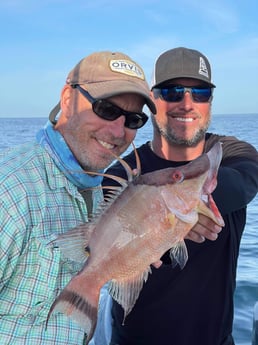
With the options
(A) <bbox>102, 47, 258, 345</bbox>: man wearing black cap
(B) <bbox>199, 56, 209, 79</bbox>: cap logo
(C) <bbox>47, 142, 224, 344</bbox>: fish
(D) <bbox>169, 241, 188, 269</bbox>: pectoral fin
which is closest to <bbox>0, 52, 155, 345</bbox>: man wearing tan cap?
(C) <bbox>47, 142, 224, 344</bbox>: fish

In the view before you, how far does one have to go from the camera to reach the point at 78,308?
207 centimetres

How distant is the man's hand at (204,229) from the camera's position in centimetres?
233

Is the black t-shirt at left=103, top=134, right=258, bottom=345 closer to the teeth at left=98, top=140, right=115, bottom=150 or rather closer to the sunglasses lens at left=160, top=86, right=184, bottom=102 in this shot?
the sunglasses lens at left=160, top=86, right=184, bottom=102

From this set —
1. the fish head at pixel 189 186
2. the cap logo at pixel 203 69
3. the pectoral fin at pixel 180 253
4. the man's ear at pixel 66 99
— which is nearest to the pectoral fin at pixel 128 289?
the pectoral fin at pixel 180 253

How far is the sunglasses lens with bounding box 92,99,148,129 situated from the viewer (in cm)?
261

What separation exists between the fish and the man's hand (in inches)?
5.2

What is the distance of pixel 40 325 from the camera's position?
2.25 m

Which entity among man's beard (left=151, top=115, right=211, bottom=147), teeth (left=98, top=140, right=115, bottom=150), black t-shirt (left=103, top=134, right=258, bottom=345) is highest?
teeth (left=98, top=140, right=115, bottom=150)

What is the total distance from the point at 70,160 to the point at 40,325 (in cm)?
85

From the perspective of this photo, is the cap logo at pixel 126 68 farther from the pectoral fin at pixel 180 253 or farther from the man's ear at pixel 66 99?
the pectoral fin at pixel 180 253

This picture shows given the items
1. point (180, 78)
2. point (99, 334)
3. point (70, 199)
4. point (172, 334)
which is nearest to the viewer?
point (70, 199)

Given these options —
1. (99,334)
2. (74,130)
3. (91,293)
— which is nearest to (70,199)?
(74,130)

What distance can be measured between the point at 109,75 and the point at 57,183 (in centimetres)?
69

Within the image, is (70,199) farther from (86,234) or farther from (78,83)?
(78,83)
